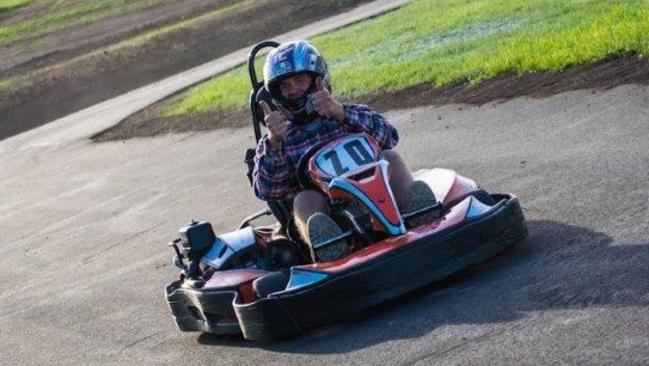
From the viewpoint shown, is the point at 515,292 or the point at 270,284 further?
the point at 270,284

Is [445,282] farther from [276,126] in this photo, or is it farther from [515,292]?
[276,126]

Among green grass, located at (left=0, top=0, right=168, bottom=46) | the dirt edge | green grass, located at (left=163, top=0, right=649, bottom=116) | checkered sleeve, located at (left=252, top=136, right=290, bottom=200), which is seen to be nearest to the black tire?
checkered sleeve, located at (left=252, top=136, right=290, bottom=200)

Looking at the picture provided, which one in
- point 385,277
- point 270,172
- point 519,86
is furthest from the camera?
point 519,86

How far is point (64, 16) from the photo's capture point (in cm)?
4850

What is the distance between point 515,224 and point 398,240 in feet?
2.12

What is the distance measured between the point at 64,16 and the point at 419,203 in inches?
1679

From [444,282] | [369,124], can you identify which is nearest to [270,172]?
[369,124]

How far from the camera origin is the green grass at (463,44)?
13.7m

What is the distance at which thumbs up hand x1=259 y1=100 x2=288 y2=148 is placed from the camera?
311 inches

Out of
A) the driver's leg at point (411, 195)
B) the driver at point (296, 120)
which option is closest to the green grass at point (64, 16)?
the driver at point (296, 120)

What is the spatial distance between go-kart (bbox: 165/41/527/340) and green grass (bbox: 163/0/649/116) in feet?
17.6

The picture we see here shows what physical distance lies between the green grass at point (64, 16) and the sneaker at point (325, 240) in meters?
39.3

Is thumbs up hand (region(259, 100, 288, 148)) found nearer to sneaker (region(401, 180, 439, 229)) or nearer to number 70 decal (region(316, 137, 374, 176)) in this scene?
number 70 decal (region(316, 137, 374, 176))

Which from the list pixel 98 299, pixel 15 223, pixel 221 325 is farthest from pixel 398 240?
pixel 15 223
